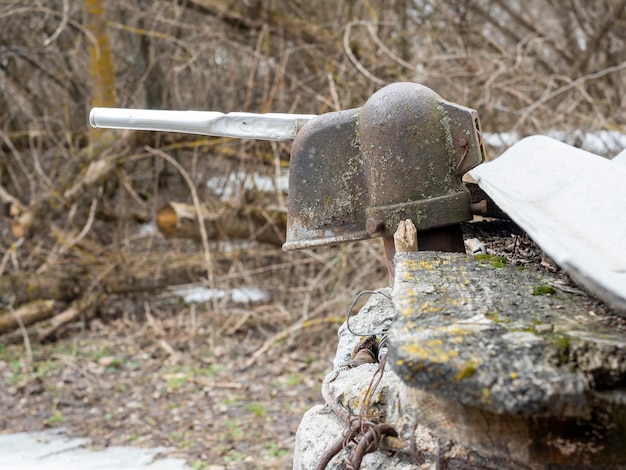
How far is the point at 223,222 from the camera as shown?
6117mm

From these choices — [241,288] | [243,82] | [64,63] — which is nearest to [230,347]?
[241,288]

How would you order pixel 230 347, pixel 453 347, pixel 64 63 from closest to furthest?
1. pixel 453 347
2. pixel 230 347
3. pixel 64 63

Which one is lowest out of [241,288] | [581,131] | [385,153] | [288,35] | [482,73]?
[241,288]

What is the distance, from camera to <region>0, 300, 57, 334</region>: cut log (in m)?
5.72

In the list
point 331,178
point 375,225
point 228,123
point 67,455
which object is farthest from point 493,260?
point 67,455

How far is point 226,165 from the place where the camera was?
6.59 m

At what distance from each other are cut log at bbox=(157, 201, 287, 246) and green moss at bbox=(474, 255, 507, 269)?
4743 millimetres

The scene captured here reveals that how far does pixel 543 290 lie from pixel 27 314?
5.53 metres

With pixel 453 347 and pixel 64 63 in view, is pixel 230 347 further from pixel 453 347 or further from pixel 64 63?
pixel 453 347

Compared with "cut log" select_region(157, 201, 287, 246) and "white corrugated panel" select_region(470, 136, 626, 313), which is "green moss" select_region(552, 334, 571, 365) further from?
"cut log" select_region(157, 201, 287, 246)

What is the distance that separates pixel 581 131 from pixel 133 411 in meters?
4.01

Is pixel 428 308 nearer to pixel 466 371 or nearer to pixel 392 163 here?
pixel 466 371

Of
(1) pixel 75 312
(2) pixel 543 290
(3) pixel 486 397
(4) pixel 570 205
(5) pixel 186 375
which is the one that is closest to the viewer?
(3) pixel 486 397

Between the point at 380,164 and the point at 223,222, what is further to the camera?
the point at 223,222
